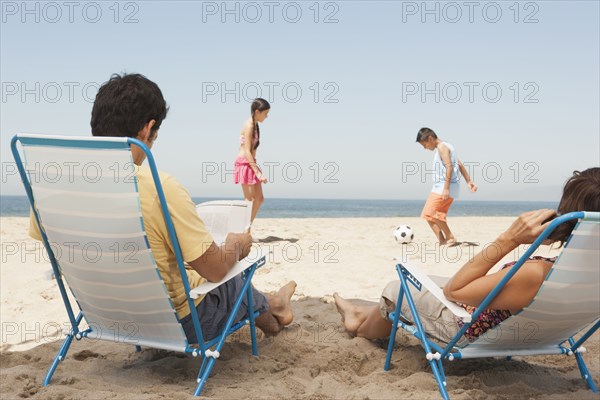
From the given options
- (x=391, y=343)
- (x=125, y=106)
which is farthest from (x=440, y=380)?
(x=125, y=106)

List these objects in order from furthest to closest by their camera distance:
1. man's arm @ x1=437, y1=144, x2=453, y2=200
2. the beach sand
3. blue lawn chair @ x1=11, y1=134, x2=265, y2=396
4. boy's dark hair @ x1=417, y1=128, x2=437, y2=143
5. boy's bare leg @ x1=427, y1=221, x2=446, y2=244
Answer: boy's bare leg @ x1=427, y1=221, x2=446, y2=244
boy's dark hair @ x1=417, y1=128, x2=437, y2=143
man's arm @ x1=437, y1=144, x2=453, y2=200
the beach sand
blue lawn chair @ x1=11, y1=134, x2=265, y2=396

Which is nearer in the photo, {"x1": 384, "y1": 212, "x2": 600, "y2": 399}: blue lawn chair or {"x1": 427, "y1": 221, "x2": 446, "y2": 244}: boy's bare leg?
{"x1": 384, "y1": 212, "x2": 600, "y2": 399}: blue lawn chair

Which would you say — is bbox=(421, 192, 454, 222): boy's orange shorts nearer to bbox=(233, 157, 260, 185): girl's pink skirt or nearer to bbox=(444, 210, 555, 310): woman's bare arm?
bbox=(233, 157, 260, 185): girl's pink skirt

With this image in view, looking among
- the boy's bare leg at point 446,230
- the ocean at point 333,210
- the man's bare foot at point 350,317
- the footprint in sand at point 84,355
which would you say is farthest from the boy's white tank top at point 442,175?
the ocean at point 333,210

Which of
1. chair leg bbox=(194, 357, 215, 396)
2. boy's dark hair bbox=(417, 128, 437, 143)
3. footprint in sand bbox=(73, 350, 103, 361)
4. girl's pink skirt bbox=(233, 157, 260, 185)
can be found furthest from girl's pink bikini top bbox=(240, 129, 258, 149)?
chair leg bbox=(194, 357, 215, 396)

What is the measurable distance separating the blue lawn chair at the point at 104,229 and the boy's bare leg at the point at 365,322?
3.26 feet

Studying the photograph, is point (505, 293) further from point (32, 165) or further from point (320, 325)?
point (32, 165)

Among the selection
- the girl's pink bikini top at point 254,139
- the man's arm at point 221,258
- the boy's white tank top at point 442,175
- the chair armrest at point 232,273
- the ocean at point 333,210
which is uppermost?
the girl's pink bikini top at point 254,139

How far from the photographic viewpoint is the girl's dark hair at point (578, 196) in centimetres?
215

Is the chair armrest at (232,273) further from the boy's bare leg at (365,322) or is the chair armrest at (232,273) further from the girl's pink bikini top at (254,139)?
the girl's pink bikini top at (254,139)

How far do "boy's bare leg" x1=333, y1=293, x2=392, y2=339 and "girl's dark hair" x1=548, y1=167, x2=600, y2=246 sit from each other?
1.30 metres

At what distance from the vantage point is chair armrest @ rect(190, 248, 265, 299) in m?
2.41

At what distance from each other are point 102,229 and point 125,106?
21.0 inches

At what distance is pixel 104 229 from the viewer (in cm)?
233
